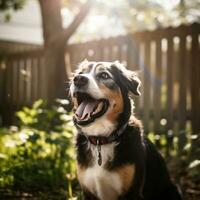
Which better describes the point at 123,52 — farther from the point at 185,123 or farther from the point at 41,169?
the point at 41,169

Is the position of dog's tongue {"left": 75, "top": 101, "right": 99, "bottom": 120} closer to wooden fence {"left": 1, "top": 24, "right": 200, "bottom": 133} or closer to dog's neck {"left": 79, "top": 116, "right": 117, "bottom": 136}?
dog's neck {"left": 79, "top": 116, "right": 117, "bottom": 136}

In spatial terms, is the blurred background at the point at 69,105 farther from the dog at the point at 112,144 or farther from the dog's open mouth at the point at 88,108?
the dog's open mouth at the point at 88,108

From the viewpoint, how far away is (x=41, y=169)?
6.19m

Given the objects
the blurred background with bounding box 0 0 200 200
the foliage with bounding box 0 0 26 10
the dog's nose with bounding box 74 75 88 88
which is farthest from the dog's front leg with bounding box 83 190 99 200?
the foliage with bounding box 0 0 26 10

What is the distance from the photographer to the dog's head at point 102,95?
167 inches

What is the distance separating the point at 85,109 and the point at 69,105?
340 cm

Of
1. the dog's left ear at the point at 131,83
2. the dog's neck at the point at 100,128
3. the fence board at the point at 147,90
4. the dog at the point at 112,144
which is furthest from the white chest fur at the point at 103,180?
the fence board at the point at 147,90

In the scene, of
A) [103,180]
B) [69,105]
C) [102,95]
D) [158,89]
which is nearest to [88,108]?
[102,95]

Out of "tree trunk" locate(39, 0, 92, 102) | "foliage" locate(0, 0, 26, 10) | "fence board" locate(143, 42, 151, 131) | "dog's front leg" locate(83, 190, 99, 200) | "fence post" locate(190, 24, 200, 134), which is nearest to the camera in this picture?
"dog's front leg" locate(83, 190, 99, 200)

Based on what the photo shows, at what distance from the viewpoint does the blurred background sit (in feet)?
19.6

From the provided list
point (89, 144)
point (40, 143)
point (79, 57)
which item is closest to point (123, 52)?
point (79, 57)

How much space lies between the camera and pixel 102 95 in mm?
4254

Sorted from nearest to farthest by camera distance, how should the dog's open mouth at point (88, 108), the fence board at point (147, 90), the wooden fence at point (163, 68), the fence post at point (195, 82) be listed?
the dog's open mouth at point (88, 108) < the fence post at point (195, 82) < the wooden fence at point (163, 68) < the fence board at point (147, 90)

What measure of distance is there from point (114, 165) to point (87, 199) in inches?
17.5
